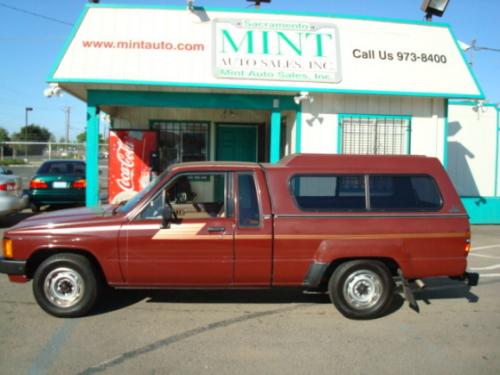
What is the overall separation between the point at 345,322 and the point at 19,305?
377cm

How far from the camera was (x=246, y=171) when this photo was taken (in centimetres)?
486

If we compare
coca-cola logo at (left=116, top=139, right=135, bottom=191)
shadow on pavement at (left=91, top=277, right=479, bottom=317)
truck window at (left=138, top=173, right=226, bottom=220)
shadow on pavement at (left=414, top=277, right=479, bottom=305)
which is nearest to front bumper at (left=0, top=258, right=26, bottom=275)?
shadow on pavement at (left=91, top=277, right=479, bottom=317)

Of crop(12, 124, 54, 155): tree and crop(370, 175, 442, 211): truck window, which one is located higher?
crop(12, 124, 54, 155): tree

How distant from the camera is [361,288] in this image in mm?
4883

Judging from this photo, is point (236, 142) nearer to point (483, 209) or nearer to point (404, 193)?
point (483, 209)

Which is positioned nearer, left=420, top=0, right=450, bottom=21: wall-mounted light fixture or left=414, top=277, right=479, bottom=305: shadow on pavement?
left=414, top=277, right=479, bottom=305: shadow on pavement

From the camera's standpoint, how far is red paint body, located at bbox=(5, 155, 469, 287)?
4629 millimetres

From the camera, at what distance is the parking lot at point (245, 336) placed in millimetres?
3742

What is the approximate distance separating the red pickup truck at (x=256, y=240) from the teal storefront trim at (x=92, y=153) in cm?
478

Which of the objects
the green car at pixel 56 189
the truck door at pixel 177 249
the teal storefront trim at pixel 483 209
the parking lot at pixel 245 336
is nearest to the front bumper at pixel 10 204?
the green car at pixel 56 189

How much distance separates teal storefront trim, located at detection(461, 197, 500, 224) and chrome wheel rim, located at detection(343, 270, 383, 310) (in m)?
8.15

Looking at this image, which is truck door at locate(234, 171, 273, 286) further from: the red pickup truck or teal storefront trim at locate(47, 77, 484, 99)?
teal storefront trim at locate(47, 77, 484, 99)

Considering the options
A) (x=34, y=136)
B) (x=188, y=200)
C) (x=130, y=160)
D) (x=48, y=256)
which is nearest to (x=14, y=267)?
(x=48, y=256)

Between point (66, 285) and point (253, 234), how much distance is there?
2083mm
